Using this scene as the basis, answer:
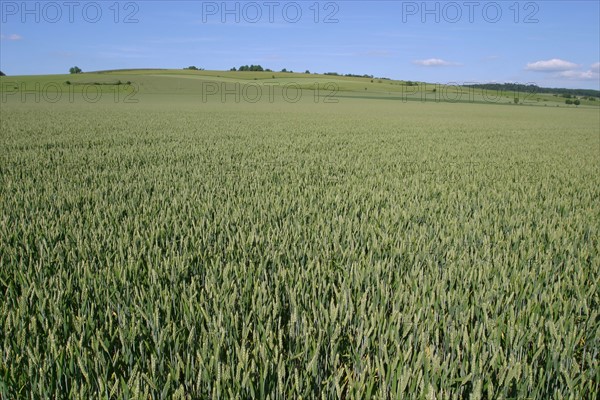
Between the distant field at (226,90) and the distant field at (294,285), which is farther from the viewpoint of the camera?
the distant field at (226,90)

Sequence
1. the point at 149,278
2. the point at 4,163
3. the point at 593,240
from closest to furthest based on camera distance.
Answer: the point at 149,278
the point at 593,240
the point at 4,163

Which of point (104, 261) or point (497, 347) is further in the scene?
point (104, 261)

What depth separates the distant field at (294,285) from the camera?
158 centimetres

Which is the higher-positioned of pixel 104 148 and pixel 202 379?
pixel 104 148

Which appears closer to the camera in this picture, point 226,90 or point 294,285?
point 294,285

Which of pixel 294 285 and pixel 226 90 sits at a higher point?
pixel 226 90

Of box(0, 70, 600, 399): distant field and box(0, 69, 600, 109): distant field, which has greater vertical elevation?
box(0, 69, 600, 109): distant field

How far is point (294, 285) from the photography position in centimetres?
248

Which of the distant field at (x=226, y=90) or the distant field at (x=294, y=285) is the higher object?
the distant field at (x=226, y=90)

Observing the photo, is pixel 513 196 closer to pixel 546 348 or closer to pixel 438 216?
pixel 438 216

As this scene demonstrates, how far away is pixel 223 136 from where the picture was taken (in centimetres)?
1314

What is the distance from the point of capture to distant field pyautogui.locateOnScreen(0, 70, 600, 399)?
1579mm

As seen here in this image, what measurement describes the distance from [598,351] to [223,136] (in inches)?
473

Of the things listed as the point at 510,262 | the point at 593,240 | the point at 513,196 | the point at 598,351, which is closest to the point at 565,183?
the point at 513,196
